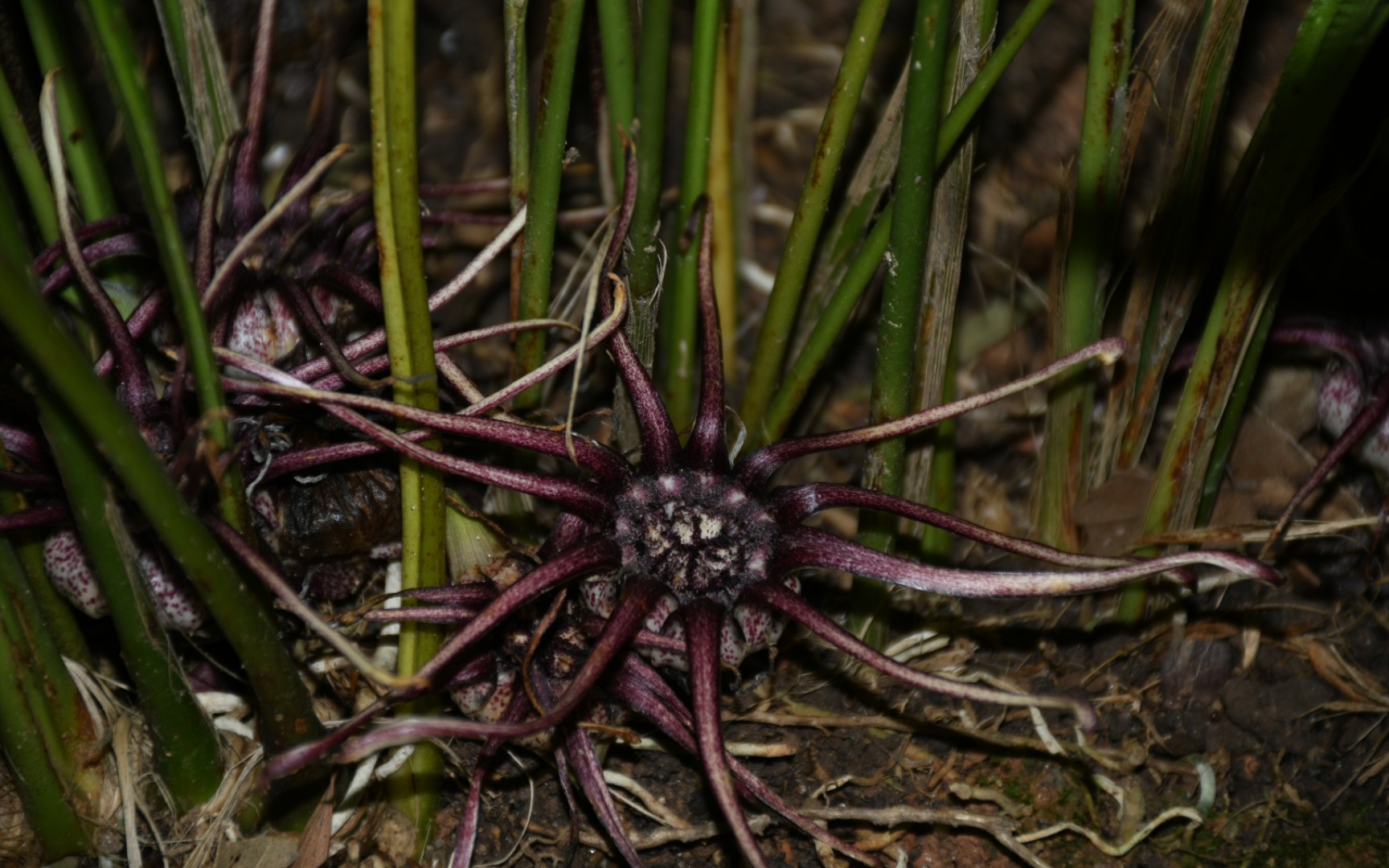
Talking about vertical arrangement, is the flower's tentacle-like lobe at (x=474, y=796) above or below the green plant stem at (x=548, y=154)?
below

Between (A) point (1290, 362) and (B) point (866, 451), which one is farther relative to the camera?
(A) point (1290, 362)

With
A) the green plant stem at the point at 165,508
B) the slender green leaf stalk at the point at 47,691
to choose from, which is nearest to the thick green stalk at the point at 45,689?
the slender green leaf stalk at the point at 47,691

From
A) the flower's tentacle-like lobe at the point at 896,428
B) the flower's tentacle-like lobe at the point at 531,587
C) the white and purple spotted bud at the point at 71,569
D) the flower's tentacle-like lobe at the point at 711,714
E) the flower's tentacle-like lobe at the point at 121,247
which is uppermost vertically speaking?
the flower's tentacle-like lobe at the point at 121,247

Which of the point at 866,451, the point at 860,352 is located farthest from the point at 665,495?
the point at 860,352

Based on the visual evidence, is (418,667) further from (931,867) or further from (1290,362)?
(1290,362)

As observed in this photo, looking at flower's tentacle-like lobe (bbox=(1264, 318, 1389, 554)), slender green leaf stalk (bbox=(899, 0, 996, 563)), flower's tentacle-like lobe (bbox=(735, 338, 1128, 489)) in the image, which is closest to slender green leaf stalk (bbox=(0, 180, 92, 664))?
flower's tentacle-like lobe (bbox=(735, 338, 1128, 489))

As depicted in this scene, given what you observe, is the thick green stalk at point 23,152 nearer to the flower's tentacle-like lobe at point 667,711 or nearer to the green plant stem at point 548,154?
the green plant stem at point 548,154

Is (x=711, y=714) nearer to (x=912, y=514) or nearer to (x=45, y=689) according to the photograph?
(x=912, y=514)
